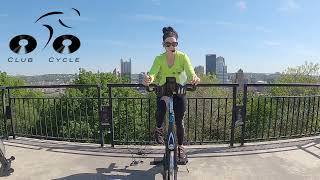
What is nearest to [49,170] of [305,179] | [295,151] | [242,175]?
[242,175]

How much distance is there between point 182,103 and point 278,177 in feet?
4.75

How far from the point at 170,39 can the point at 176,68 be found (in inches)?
13.5

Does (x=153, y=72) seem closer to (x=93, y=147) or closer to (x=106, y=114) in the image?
(x=106, y=114)

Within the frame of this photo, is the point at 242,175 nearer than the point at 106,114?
Yes

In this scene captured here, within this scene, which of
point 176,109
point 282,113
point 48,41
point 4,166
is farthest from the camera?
point 48,41

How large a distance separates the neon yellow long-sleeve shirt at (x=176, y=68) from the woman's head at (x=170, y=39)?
0.37ft

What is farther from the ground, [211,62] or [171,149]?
[211,62]

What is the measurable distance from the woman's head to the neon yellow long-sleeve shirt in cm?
11

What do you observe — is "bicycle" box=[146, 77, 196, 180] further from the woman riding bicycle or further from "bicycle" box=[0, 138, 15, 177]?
"bicycle" box=[0, 138, 15, 177]

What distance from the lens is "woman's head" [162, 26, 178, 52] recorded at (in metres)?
3.98

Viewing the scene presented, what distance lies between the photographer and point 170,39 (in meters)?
3.98

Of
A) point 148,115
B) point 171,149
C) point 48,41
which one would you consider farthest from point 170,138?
point 48,41

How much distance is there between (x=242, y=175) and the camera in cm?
421

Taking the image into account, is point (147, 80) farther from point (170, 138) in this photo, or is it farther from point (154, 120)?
point (154, 120)
